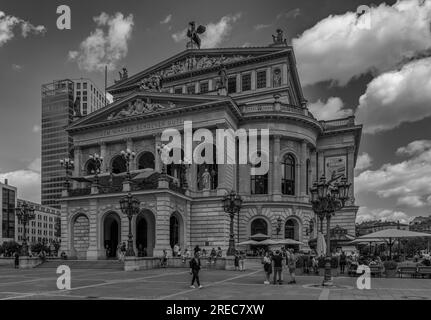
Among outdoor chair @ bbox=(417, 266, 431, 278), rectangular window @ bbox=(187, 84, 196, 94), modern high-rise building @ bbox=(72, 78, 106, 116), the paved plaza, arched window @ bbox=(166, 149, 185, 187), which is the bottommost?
outdoor chair @ bbox=(417, 266, 431, 278)

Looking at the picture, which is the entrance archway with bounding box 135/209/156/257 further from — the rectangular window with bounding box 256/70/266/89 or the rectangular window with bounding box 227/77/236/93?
the rectangular window with bounding box 256/70/266/89

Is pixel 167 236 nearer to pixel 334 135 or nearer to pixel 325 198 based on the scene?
pixel 325 198

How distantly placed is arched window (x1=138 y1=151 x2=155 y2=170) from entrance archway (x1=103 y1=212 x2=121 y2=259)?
23.5 ft

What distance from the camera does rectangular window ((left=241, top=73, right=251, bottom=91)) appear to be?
200 feet

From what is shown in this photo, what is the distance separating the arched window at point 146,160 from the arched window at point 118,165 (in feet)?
6.93

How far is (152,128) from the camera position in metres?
52.2

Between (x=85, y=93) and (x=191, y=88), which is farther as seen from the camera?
(x=85, y=93)

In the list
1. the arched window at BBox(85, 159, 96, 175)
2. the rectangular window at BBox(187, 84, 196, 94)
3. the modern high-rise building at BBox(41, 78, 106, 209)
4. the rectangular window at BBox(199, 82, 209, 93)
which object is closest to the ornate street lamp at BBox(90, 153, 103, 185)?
the arched window at BBox(85, 159, 96, 175)

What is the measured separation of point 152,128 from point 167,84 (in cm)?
1518

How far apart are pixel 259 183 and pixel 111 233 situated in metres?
17.0

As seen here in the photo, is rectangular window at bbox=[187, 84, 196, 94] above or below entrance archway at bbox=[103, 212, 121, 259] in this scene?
above

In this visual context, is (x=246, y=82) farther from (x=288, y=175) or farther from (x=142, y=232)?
(x=142, y=232)

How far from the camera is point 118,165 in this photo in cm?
5569

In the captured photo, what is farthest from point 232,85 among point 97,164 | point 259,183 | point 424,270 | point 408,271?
point 424,270
